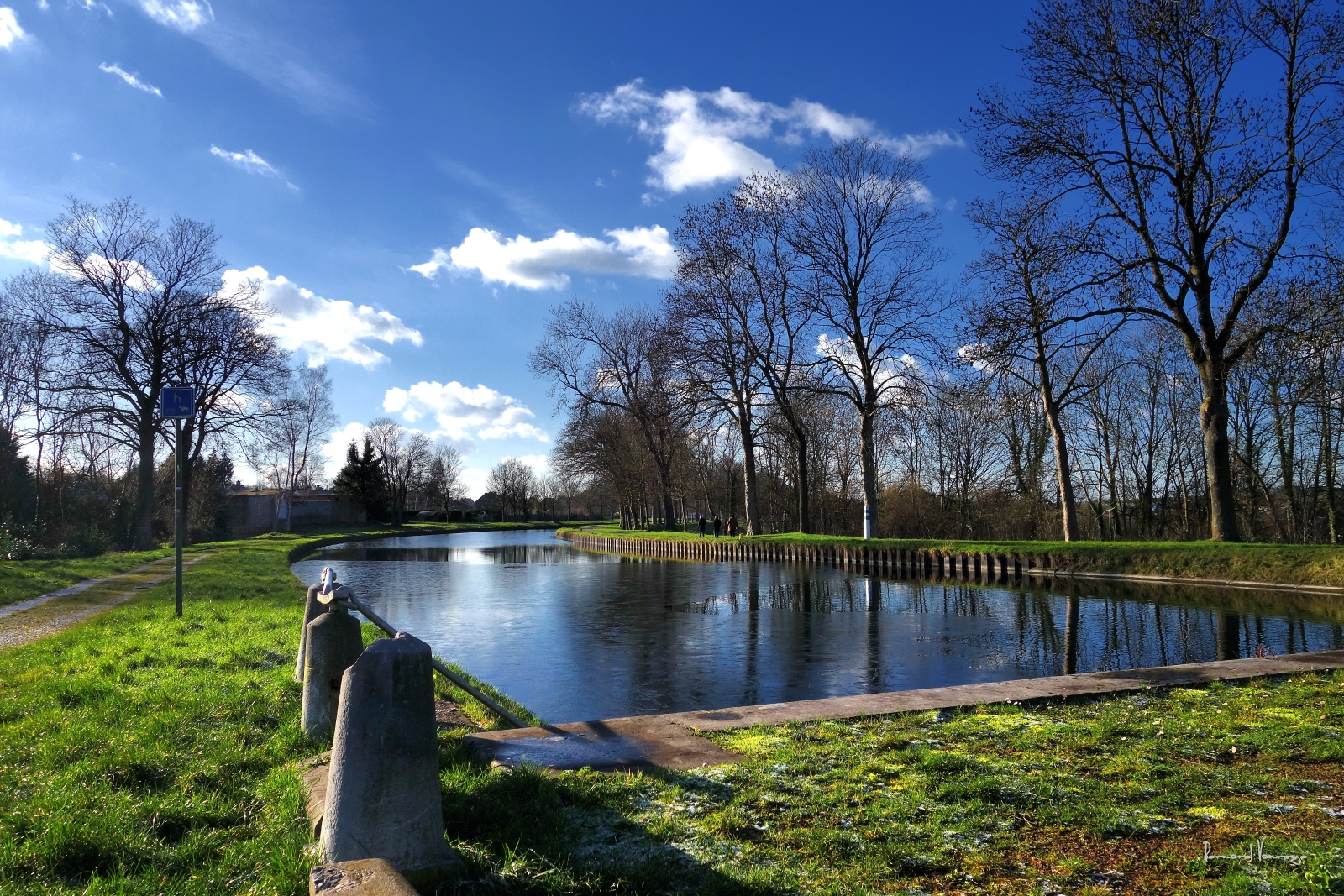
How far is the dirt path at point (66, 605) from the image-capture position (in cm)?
1011

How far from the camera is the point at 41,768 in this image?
4.45 m

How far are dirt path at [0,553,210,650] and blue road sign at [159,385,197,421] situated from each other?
10.1 ft

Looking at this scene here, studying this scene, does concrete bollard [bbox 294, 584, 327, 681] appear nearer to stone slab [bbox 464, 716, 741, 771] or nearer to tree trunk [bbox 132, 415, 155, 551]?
stone slab [bbox 464, 716, 741, 771]

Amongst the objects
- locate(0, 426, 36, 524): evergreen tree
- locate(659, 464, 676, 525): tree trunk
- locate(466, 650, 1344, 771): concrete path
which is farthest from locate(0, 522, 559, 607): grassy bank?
locate(659, 464, 676, 525): tree trunk

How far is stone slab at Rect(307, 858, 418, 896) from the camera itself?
8.23ft

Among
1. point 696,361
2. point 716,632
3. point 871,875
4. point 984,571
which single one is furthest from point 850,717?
point 696,361

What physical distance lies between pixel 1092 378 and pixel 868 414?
1182cm

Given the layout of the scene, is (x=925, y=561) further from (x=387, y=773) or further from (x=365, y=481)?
(x=365, y=481)

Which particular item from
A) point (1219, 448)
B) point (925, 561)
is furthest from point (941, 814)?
point (925, 561)

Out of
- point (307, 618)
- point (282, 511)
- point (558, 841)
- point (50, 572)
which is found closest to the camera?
point (558, 841)

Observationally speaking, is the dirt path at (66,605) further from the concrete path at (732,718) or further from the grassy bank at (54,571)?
the concrete path at (732,718)

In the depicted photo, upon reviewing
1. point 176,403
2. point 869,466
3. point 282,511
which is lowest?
point 282,511

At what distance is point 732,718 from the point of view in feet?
18.9

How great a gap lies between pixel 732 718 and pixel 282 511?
7130 centimetres
